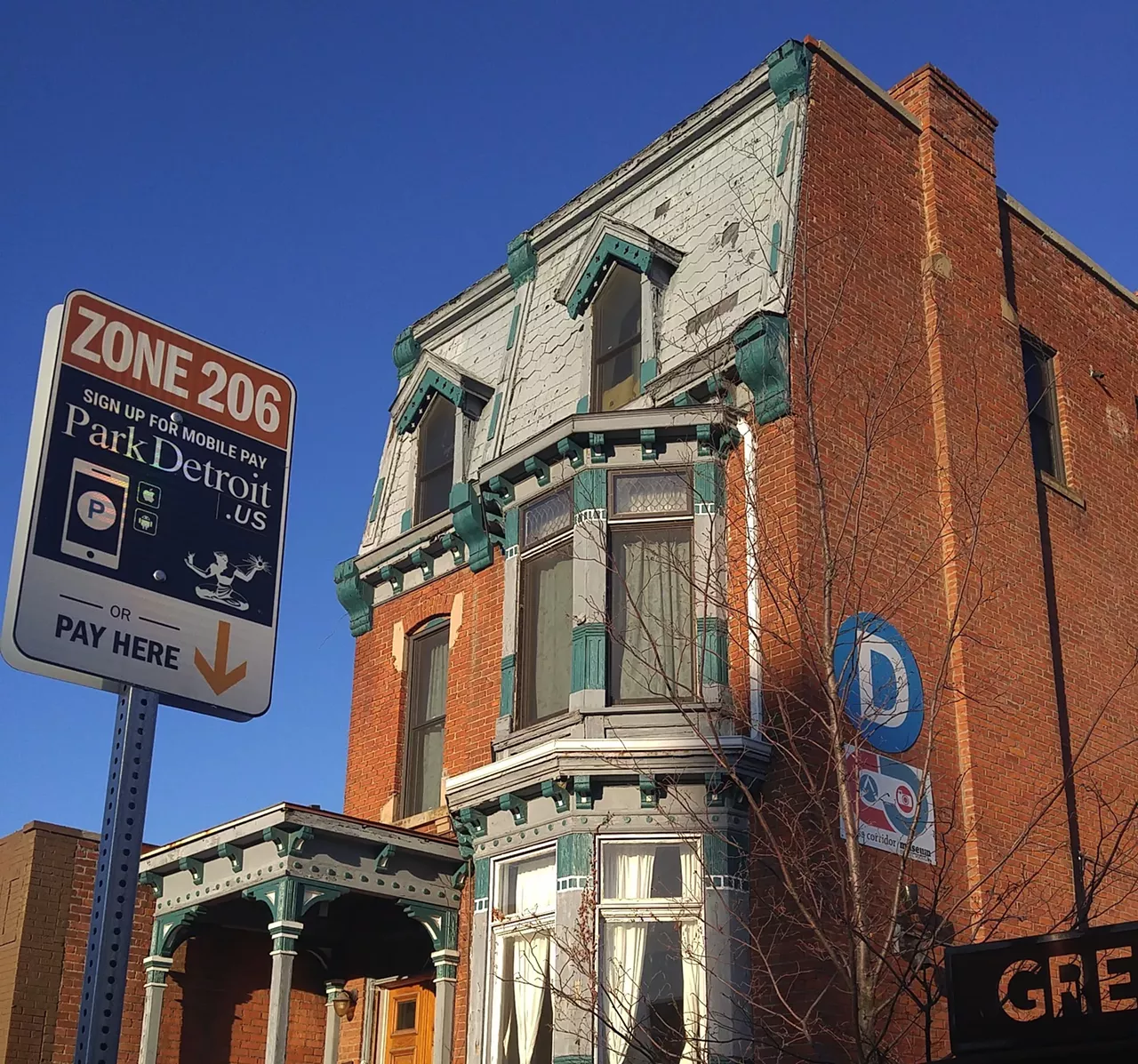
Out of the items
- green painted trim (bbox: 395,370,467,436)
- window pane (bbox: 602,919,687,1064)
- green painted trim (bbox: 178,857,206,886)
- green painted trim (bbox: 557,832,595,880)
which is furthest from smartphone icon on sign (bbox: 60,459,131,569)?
green painted trim (bbox: 395,370,467,436)

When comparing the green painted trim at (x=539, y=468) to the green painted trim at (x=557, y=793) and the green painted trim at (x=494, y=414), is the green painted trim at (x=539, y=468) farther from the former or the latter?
the green painted trim at (x=557, y=793)

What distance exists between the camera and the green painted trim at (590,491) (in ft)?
50.1

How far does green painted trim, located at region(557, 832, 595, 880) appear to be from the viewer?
13.7m

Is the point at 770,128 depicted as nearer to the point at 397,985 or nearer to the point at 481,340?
the point at 481,340

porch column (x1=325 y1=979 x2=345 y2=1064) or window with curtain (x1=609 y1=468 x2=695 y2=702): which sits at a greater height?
window with curtain (x1=609 y1=468 x2=695 y2=702)

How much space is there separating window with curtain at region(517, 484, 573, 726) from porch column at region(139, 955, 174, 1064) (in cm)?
458

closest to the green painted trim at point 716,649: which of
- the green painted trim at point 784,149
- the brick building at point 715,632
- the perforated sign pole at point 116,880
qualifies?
the brick building at point 715,632

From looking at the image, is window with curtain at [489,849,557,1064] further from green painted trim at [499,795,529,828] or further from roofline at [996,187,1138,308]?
roofline at [996,187,1138,308]

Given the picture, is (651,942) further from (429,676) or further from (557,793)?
(429,676)

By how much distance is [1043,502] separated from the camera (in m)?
17.8

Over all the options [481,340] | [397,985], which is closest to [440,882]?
[397,985]

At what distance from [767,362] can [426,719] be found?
20.9 feet

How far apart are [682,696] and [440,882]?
11.6 ft

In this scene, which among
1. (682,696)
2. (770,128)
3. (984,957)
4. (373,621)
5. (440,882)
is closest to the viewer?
(984,957)
